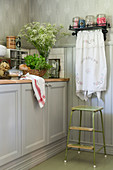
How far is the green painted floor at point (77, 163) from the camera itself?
321cm

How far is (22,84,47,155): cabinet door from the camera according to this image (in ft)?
9.78

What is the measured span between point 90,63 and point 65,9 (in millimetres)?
951

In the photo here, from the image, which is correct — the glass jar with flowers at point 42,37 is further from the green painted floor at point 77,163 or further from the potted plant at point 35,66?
the green painted floor at point 77,163

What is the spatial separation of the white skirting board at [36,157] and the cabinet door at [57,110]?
12 cm

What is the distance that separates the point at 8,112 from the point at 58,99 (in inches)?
46.2

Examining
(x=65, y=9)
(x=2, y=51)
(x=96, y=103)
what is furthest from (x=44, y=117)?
(x=65, y=9)

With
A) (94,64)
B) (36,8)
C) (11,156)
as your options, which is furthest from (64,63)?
(11,156)

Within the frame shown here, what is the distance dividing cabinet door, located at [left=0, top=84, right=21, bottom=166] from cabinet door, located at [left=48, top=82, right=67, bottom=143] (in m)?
0.71

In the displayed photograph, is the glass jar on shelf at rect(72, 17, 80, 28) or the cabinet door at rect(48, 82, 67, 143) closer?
the cabinet door at rect(48, 82, 67, 143)

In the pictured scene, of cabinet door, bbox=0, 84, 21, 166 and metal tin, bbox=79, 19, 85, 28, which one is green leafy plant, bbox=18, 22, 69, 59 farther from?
cabinet door, bbox=0, 84, 21, 166

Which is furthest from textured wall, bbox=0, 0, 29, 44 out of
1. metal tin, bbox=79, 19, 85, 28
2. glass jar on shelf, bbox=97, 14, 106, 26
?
glass jar on shelf, bbox=97, 14, 106, 26

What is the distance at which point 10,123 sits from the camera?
9.09 ft

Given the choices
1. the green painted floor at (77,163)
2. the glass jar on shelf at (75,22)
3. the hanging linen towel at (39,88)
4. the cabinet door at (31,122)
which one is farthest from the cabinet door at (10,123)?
the glass jar on shelf at (75,22)

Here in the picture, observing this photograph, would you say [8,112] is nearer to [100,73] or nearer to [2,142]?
[2,142]
